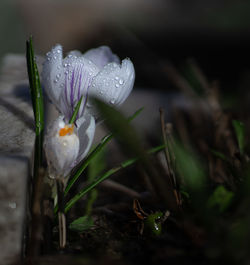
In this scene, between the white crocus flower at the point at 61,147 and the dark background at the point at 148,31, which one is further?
the dark background at the point at 148,31

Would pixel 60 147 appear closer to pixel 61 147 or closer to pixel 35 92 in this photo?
pixel 61 147

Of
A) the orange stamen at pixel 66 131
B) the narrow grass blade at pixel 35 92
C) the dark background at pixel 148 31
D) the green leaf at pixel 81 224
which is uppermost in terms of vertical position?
the dark background at pixel 148 31

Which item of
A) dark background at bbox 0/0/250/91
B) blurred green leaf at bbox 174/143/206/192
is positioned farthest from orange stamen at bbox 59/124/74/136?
dark background at bbox 0/0/250/91

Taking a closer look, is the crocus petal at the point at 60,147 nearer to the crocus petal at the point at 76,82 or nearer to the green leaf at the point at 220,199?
the crocus petal at the point at 76,82

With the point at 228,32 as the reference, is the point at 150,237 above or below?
below

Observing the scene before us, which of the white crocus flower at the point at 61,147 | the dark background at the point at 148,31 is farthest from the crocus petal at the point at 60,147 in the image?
the dark background at the point at 148,31

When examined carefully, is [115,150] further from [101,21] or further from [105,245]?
[101,21]

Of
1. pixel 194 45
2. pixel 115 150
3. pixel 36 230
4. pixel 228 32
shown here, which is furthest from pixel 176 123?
pixel 228 32
